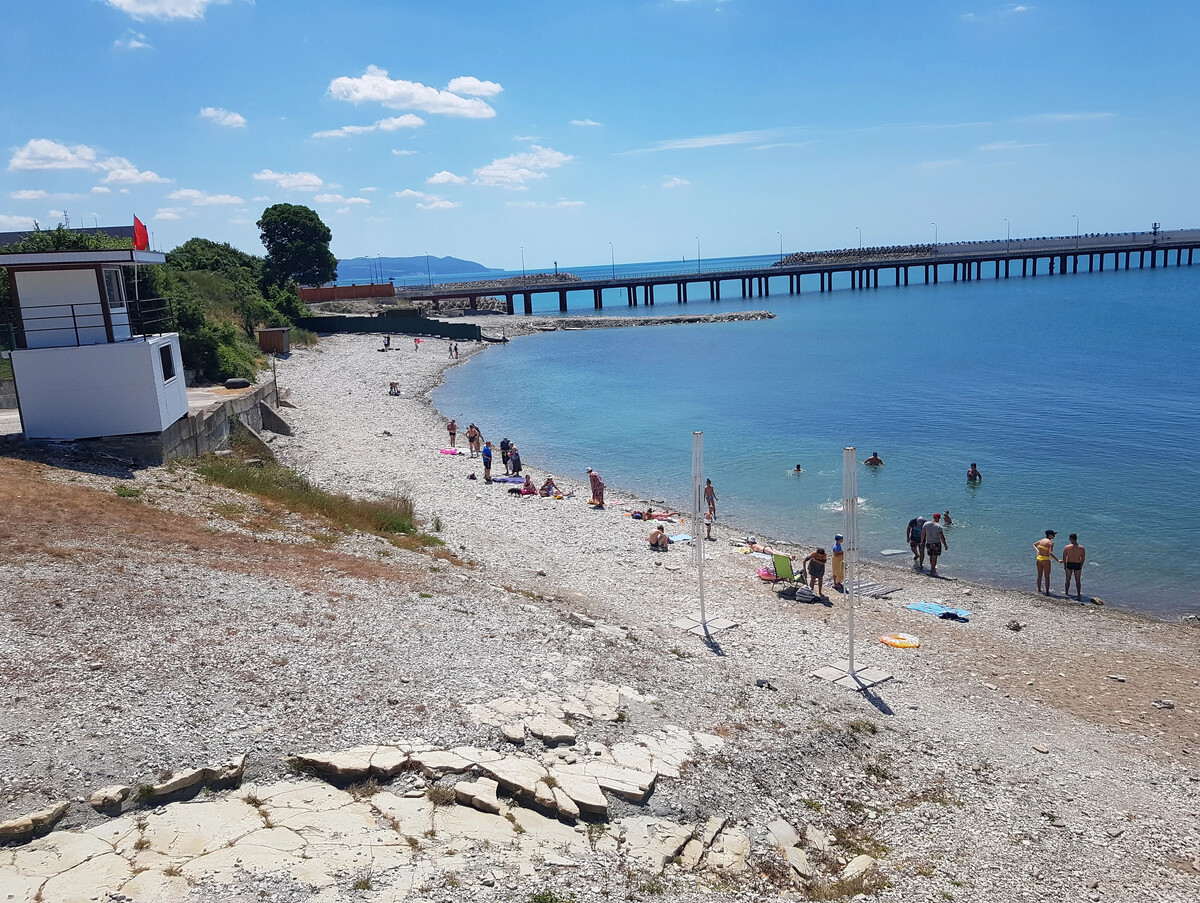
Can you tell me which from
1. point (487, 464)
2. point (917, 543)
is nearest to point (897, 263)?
point (487, 464)

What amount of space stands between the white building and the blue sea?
14.5m

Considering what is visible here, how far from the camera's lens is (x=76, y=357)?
1669 cm

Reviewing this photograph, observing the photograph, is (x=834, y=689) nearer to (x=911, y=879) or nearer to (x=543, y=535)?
(x=911, y=879)

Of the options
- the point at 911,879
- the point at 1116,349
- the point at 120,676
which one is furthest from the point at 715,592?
the point at 1116,349

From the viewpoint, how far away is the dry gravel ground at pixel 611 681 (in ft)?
25.9

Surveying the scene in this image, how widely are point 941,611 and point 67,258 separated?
17.9m

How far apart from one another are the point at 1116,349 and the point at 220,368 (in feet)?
181

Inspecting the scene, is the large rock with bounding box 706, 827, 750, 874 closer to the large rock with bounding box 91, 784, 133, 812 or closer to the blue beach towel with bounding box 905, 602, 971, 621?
the large rock with bounding box 91, 784, 133, 812

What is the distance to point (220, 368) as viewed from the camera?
3036 cm

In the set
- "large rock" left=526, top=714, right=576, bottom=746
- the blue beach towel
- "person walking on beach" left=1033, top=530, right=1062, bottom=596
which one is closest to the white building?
"large rock" left=526, top=714, right=576, bottom=746

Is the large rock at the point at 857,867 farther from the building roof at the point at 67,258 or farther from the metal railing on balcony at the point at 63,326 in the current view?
the building roof at the point at 67,258

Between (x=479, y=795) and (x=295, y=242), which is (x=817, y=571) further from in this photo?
(x=295, y=242)

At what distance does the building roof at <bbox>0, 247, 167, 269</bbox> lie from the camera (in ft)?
53.4

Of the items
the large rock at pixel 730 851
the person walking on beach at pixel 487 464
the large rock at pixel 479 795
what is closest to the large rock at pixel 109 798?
the large rock at pixel 479 795
